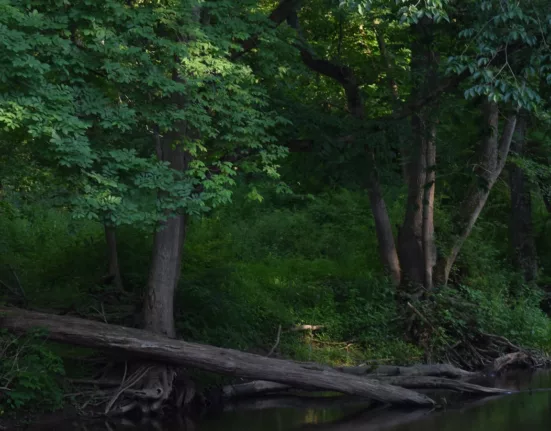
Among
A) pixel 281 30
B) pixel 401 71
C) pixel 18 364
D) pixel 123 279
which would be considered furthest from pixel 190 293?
pixel 401 71

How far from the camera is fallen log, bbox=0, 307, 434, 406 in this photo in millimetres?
12727

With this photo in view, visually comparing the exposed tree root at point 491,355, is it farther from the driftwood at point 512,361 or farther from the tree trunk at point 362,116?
the tree trunk at point 362,116

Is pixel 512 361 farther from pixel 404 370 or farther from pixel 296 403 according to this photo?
pixel 296 403

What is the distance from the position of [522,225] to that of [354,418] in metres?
10.9

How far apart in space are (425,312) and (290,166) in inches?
152

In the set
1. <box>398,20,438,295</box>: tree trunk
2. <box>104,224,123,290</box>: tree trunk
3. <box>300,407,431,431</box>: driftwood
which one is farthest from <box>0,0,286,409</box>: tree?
<box>398,20,438,295</box>: tree trunk

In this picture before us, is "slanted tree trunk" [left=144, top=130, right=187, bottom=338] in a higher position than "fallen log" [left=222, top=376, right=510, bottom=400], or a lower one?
higher

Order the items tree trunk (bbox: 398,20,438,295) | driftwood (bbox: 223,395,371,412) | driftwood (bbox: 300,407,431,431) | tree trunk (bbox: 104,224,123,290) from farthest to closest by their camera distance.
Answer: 1. tree trunk (bbox: 398,20,438,295)
2. tree trunk (bbox: 104,224,123,290)
3. driftwood (bbox: 223,395,371,412)
4. driftwood (bbox: 300,407,431,431)

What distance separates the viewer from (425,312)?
17188 mm

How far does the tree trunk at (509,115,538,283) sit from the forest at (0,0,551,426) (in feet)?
0.18

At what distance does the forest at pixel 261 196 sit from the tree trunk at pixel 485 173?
55mm

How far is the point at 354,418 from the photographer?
12797 millimetres

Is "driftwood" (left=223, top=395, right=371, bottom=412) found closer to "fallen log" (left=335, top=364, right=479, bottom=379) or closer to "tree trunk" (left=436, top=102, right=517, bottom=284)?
"fallen log" (left=335, top=364, right=479, bottom=379)

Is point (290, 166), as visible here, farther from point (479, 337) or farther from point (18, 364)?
point (18, 364)
